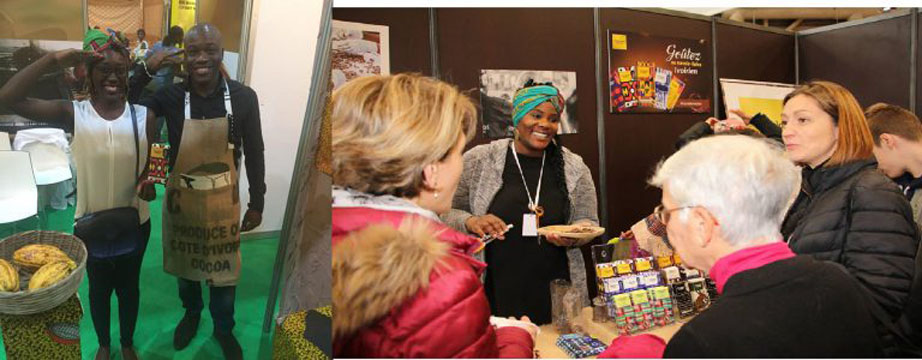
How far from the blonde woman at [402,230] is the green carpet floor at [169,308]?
1.69 feet

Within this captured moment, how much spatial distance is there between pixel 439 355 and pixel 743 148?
777 millimetres

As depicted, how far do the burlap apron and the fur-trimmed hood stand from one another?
0.50 metres

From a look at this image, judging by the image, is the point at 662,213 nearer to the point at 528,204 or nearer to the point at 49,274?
the point at 528,204

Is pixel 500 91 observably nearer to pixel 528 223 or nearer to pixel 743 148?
pixel 528 223

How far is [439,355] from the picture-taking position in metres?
1.16

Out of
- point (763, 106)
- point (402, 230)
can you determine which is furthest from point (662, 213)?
point (402, 230)

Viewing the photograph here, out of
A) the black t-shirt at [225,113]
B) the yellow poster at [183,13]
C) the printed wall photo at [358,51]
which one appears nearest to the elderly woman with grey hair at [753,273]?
the printed wall photo at [358,51]

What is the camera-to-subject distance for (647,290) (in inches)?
52.1

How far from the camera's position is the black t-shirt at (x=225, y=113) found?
58.5 inches

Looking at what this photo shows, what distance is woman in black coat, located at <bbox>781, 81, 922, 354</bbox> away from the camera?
125 centimetres

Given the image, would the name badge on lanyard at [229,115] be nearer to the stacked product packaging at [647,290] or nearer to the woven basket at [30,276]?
the woven basket at [30,276]

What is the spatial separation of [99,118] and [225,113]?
32 centimetres

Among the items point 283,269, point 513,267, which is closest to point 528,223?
point 513,267

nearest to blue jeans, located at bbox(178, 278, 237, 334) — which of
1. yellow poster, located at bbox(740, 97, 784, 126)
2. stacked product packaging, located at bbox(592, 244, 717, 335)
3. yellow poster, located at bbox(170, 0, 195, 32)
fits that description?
yellow poster, located at bbox(170, 0, 195, 32)
